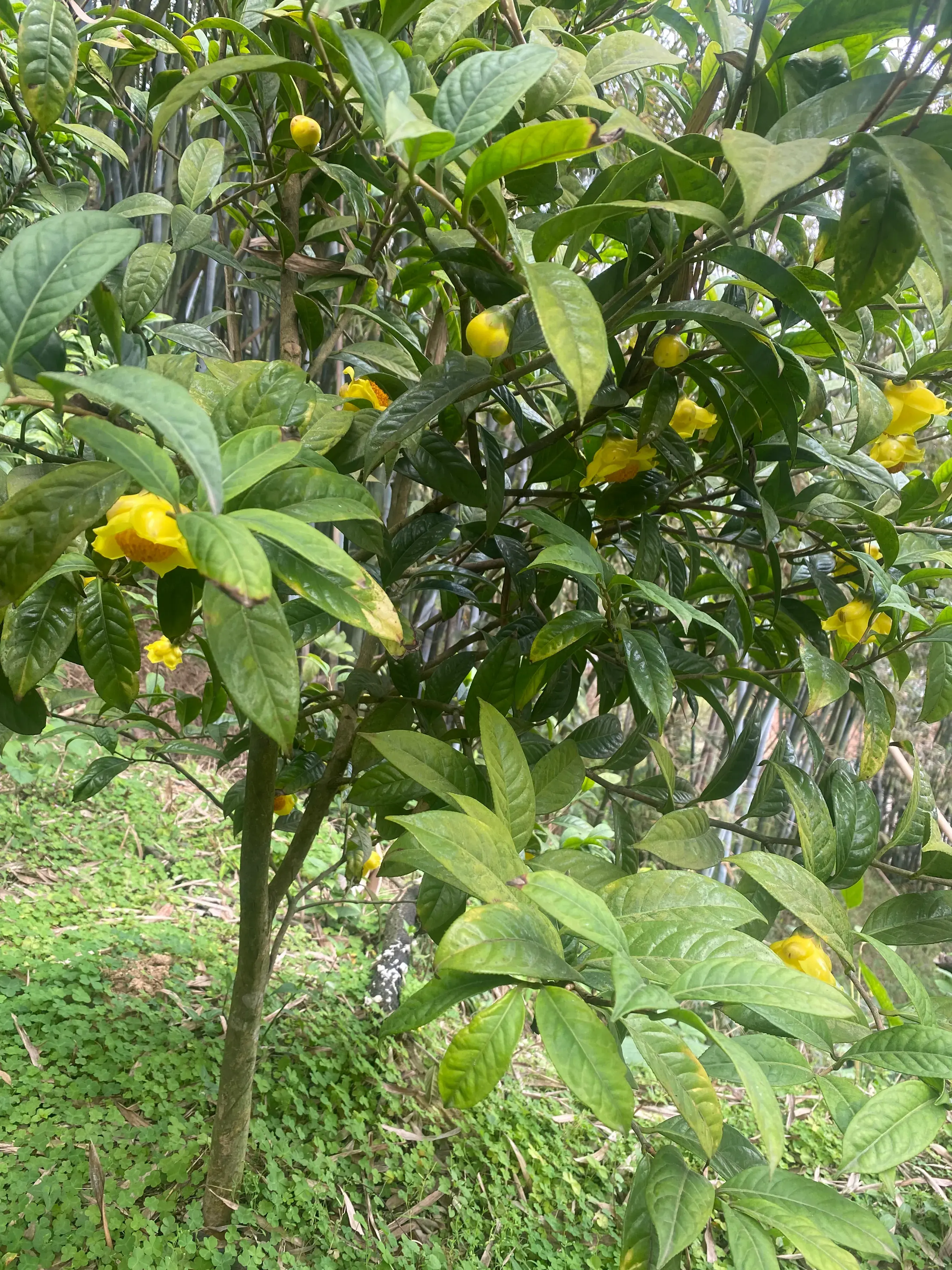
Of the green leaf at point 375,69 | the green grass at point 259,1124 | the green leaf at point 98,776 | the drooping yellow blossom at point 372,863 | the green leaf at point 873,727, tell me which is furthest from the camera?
the drooping yellow blossom at point 372,863

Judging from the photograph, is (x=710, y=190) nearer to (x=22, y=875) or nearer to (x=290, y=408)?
(x=290, y=408)

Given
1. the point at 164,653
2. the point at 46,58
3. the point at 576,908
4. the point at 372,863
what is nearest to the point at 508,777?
the point at 576,908

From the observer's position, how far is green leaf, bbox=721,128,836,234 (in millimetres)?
378

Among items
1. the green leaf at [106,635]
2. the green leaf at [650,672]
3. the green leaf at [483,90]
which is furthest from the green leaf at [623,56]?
the green leaf at [106,635]

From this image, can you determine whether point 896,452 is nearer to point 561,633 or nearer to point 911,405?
point 911,405

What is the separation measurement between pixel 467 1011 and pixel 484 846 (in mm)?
1434

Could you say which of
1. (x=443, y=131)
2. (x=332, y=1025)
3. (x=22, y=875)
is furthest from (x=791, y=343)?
(x=22, y=875)

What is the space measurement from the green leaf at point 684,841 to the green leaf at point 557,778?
71 millimetres

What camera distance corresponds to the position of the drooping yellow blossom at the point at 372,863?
1.22m

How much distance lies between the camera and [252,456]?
43 cm

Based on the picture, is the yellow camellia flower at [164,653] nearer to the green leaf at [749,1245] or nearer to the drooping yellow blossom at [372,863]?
the drooping yellow blossom at [372,863]

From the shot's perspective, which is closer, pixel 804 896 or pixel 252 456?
pixel 252 456

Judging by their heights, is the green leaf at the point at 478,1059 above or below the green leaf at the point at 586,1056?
below

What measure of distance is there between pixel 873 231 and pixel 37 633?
568 mm
